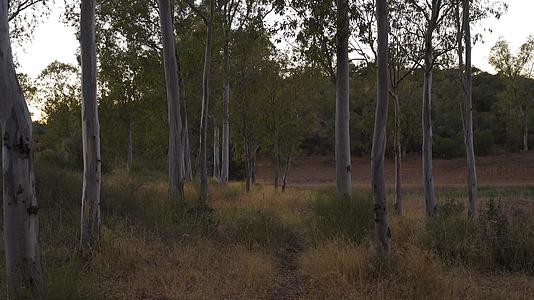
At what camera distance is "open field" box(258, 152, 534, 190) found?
37906mm

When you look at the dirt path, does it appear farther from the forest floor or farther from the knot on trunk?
the knot on trunk

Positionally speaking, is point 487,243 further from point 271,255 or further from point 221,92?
point 221,92

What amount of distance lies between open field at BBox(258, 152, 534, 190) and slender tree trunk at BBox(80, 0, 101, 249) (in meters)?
27.9

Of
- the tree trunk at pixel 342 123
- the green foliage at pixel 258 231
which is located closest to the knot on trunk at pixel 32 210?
the green foliage at pixel 258 231

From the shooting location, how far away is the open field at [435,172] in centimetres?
3791

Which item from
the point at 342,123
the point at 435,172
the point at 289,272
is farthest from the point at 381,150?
the point at 435,172

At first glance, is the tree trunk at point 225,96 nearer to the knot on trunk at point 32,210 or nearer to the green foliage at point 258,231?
the green foliage at point 258,231

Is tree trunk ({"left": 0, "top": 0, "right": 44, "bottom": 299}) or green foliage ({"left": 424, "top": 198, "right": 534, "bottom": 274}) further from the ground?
tree trunk ({"left": 0, "top": 0, "right": 44, "bottom": 299})

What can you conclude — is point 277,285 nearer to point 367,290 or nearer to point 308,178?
point 367,290

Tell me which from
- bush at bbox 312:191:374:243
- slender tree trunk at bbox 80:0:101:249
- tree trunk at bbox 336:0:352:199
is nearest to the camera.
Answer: slender tree trunk at bbox 80:0:101:249

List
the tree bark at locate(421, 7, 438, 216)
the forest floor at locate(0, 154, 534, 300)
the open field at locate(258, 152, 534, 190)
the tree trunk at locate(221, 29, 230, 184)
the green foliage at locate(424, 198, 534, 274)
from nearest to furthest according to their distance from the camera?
the forest floor at locate(0, 154, 534, 300)
the green foliage at locate(424, 198, 534, 274)
the tree bark at locate(421, 7, 438, 216)
the tree trunk at locate(221, 29, 230, 184)
the open field at locate(258, 152, 534, 190)

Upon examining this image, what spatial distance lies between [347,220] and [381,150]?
9.59ft

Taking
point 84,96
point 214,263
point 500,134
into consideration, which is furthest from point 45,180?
point 500,134

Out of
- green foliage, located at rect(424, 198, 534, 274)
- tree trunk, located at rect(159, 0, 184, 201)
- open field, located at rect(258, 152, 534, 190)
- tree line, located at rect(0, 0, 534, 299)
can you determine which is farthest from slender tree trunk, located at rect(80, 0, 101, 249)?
open field, located at rect(258, 152, 534, 190)
